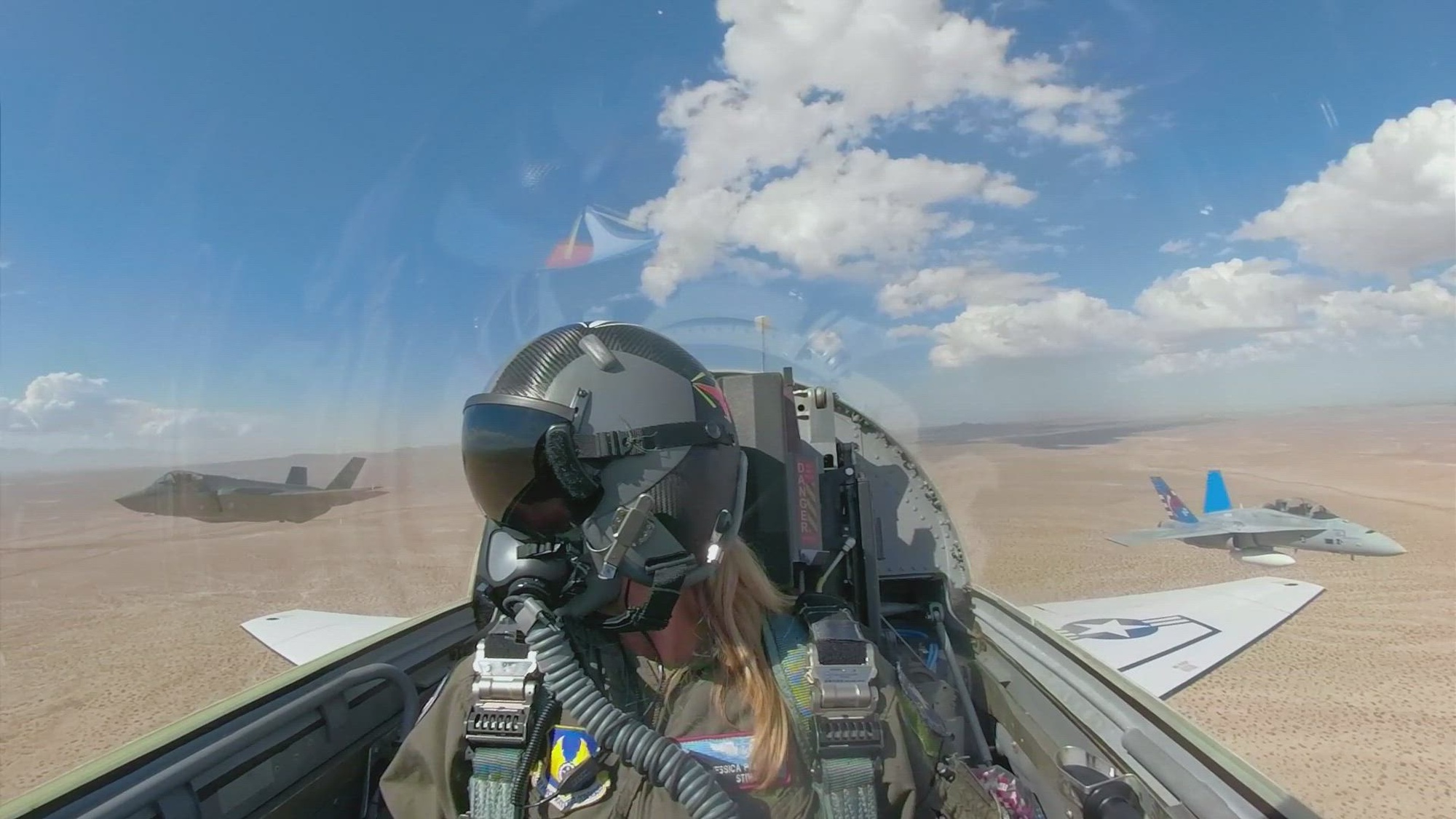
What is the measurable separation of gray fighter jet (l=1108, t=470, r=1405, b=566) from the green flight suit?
15436mm

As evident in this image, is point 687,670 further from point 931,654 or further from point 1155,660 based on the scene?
point 1155,660

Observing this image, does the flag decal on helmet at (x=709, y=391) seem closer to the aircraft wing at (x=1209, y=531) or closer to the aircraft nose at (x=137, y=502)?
the aircraft wing at (x=1209, y=531)

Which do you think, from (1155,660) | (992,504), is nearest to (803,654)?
(1155,660)

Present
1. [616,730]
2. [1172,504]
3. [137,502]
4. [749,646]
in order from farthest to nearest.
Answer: [137,502], [1172,504], [749,646], [616,730]

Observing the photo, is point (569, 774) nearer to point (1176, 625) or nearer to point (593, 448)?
point (593, 448)

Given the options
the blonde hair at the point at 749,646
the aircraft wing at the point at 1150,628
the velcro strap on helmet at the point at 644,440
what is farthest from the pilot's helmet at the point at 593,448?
the aircraft wing at the point at 1150,628

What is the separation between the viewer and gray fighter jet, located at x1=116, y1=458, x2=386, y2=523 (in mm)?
16625

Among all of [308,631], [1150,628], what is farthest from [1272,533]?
[308,631]

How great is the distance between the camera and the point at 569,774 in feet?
4.08

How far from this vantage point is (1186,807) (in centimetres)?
142

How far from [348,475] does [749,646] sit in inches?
820

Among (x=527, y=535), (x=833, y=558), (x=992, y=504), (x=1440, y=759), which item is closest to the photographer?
(x=527, y=535)

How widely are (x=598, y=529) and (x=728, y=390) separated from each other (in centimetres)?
84

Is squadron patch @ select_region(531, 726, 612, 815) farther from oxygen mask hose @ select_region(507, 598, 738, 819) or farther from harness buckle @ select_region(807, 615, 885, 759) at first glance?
harness buckle @ select_region(807, 615, 885, 759)
